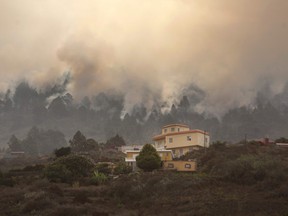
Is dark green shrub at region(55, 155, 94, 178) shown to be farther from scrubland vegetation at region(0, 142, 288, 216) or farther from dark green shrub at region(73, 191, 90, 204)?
dark green shrub at region(73, 191, 90, 204)

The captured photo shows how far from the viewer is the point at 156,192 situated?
4091 cm

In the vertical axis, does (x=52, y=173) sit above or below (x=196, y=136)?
Result: below

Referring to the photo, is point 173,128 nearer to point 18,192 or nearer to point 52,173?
point 52,173

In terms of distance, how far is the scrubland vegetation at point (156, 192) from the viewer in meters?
32.2

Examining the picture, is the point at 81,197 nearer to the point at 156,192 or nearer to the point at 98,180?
the point at 156,192

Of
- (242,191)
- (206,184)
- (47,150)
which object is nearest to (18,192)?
(206,184)

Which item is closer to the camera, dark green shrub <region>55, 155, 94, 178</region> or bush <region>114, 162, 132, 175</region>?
dark green shrub <region>55, 155, 94, 178</region>

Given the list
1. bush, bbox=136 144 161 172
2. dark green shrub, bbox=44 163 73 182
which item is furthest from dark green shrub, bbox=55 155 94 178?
bush, bbox=136 144 161 172

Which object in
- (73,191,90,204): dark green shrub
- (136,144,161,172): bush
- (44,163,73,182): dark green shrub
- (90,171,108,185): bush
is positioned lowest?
(73,191,90,204): dark green shrub

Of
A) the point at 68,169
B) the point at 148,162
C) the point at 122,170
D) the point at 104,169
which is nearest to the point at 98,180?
the point at 68,169

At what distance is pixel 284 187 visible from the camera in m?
36.3

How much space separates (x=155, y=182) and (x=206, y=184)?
202 inches

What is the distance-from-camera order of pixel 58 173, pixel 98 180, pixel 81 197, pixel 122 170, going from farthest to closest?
1. pixel 122 170
2. pixel 58 173
3. pixel 98 180
4. pixel 81 197

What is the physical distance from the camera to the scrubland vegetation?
32156 millimetres
